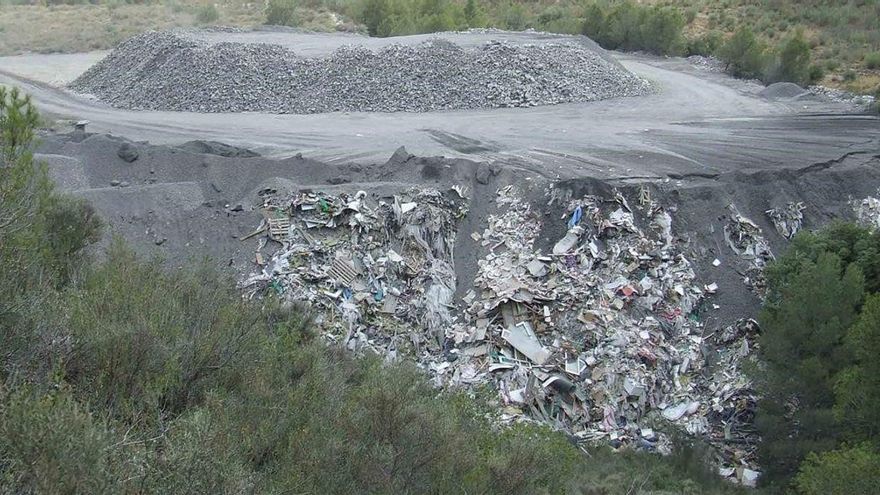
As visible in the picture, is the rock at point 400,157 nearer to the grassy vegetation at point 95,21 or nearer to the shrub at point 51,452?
the shrub at point 51,452

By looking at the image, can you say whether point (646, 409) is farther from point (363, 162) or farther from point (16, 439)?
point (16, 439)

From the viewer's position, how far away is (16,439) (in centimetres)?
558

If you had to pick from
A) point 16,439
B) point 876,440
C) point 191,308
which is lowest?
point 876,440

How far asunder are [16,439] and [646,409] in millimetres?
12371

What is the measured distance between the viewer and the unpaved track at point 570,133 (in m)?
21.0

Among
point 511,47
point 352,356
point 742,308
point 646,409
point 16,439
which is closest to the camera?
point 16,439

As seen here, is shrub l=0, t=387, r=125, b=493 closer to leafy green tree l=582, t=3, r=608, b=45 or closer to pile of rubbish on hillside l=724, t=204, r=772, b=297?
pile of rubbish on hillside l=724, t=204, r=772, b=297

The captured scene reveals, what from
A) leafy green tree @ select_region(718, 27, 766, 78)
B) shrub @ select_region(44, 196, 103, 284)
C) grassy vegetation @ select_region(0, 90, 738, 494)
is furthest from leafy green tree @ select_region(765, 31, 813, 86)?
shrub @ select_region(44, 196, 103, 284)

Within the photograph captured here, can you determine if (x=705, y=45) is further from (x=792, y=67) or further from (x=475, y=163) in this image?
(x=475, y=163)

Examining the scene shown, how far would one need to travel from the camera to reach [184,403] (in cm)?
852

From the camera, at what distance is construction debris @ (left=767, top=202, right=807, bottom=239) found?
19312 millimetres

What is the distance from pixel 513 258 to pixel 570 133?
6792mm

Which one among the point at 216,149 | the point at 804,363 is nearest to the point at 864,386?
the point at 804,363

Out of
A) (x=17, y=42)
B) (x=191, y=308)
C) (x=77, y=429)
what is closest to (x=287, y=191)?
(x=191, y=308)
